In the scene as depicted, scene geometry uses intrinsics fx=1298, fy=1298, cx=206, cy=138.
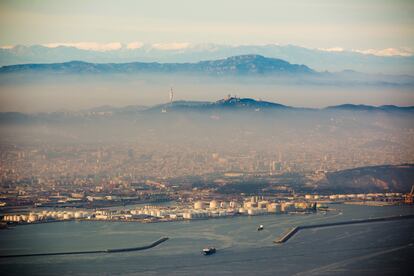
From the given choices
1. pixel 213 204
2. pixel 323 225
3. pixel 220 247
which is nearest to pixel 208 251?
pixel 220 247

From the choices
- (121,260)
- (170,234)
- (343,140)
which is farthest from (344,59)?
(121,260)

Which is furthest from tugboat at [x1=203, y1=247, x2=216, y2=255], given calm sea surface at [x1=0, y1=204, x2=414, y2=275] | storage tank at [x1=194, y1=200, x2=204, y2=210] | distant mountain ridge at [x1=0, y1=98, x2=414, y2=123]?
distant mountain ridge at [x1=0, y1=98, x2=414, y2=123]

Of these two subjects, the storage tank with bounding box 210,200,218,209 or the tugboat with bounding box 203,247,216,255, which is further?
the storage tank with bounding box 210,200,218,209

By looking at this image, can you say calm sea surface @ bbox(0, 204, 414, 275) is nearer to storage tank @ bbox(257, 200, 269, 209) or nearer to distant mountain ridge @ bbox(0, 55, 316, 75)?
storage tank @ bbox(257, 200, 269, 209)

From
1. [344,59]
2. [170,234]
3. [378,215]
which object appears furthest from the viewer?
[344,59]

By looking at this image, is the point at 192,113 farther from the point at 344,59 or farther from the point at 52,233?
the point at 52,233

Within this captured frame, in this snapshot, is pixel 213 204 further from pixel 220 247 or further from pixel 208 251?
pixel 208 251
